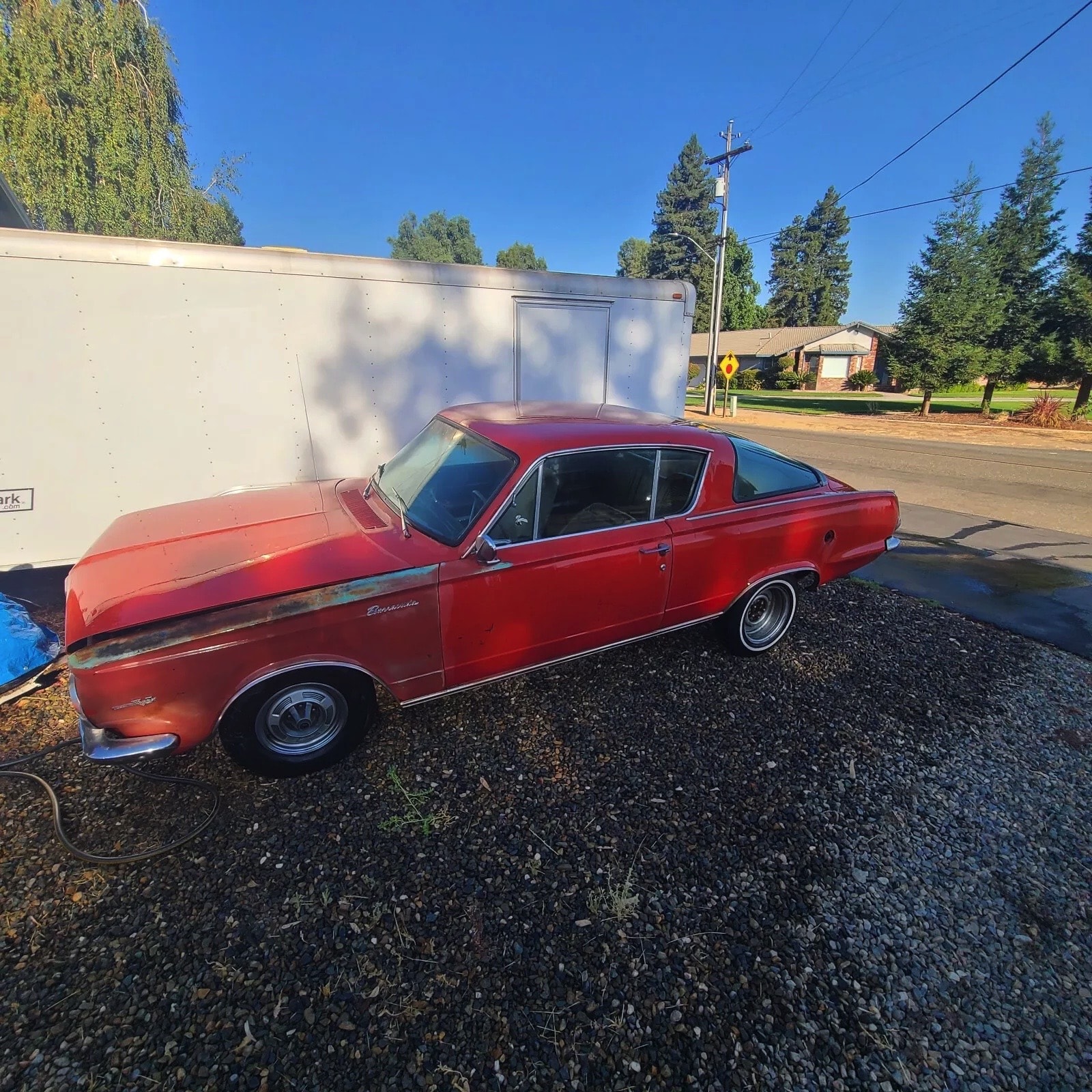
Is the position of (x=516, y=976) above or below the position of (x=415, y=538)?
below

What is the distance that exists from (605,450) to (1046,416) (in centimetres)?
2720

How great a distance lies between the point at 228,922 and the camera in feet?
6.63

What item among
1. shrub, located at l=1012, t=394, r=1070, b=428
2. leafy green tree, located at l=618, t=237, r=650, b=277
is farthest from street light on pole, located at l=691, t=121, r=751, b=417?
leafy green tree, located at l=618, t=237, r=650, b=277

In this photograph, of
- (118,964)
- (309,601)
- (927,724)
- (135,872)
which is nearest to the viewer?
(118,964)

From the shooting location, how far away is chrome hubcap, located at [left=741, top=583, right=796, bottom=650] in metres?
3.91

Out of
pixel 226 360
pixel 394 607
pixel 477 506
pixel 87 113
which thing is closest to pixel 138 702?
pixel 394 607

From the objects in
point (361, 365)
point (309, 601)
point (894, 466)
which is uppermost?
point (361, 365)

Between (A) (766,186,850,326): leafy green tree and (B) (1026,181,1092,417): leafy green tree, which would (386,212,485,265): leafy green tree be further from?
(B) (1026,181,1092,417): leafy green tree

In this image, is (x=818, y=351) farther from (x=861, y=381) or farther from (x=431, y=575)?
(x=431, y=575)

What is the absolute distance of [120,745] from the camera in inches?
86.4

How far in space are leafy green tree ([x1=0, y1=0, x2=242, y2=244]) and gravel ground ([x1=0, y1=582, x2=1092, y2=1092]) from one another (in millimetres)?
19352

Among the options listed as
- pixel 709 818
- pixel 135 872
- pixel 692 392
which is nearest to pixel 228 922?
pixel 135 872

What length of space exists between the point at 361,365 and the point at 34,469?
2530mm

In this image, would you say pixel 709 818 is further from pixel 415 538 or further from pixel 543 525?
pixel 415 538
